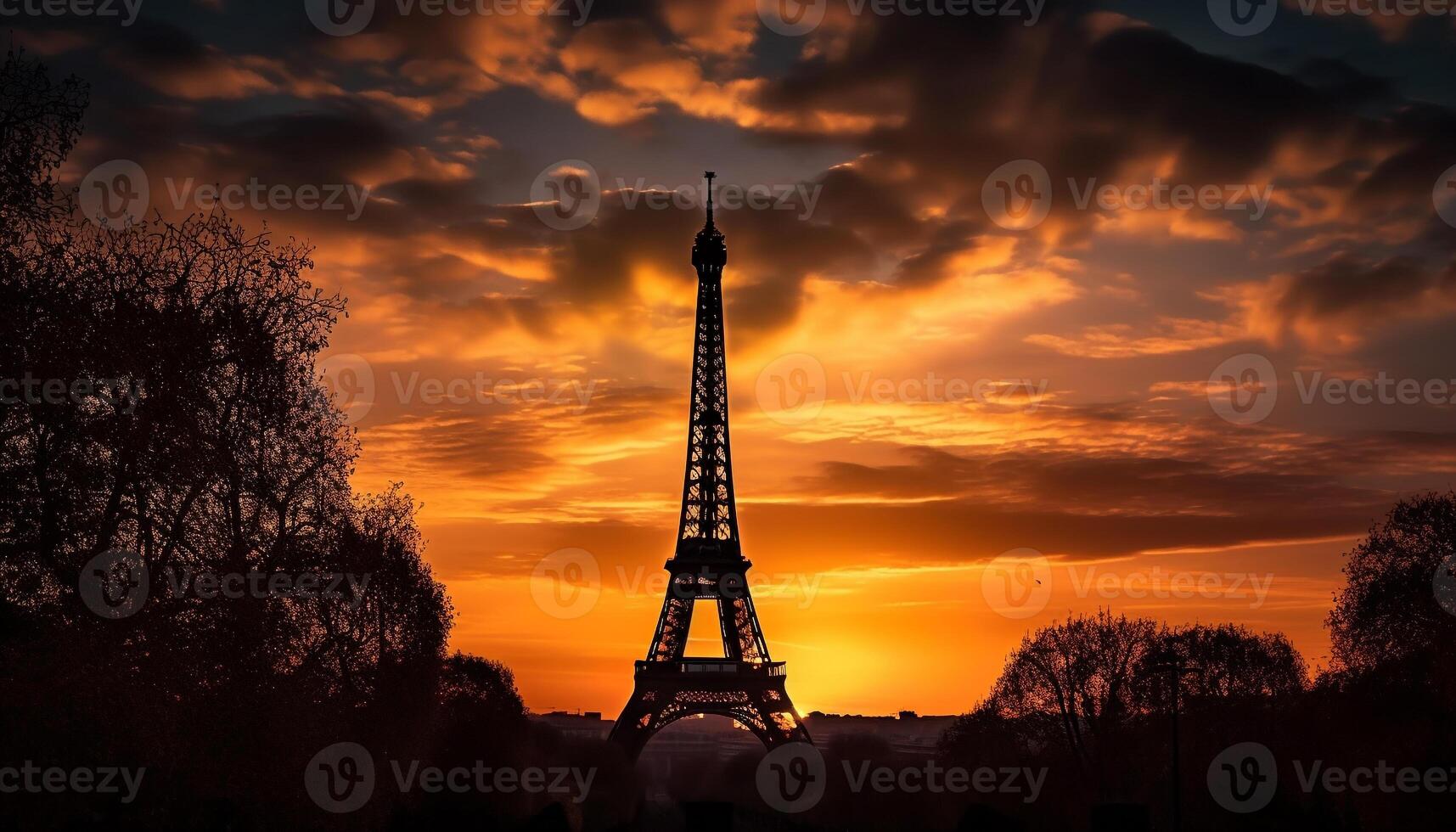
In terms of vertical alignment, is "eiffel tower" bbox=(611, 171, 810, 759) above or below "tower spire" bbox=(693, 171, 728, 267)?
below

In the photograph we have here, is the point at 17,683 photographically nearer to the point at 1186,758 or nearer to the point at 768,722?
the point at 1186,758

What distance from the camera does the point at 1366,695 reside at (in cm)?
5141

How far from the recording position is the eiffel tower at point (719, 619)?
3467 inches

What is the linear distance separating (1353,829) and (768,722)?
149 feet

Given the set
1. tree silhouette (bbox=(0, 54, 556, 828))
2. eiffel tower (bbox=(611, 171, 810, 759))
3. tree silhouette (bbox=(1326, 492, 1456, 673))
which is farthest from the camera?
eiffel tower (bbox=(611, 171, 810, 759))

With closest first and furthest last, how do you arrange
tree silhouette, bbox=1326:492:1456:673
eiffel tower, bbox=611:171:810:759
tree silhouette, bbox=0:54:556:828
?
tree silhouette, bbox=0:54:556:828 → tree silhouette, bbox=1326:492:1456:673 → eiffel tower, bbox=611:171:810:759

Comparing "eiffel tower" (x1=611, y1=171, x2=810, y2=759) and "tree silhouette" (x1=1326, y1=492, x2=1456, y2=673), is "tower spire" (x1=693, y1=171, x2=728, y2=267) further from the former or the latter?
"tree silhouette" (x1=1326, y1=492, x2=1456, y2=673)

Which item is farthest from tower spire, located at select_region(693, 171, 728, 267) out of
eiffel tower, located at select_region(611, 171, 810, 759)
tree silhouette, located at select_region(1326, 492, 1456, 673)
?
tree silhouette, located at select_region(1326, 492, 1456, 673)

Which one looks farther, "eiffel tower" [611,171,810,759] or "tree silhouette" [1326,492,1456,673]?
"eiffel tower" [611,171,810,759]

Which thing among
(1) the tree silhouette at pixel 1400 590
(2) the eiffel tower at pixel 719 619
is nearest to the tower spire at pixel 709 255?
(2) the eiffel tower at pixel 719 619

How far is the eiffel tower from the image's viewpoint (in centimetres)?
8806

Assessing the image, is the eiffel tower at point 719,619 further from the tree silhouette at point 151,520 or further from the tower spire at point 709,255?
the tree silhouette at point 151,520

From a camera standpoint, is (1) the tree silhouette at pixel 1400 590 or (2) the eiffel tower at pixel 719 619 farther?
(2) the eiffel tower at pixel 719 619

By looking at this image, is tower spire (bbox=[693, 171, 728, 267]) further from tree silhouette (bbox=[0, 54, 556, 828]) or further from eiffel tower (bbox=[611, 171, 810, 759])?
tree silhouette (bbox=[0, 54, 556, 828])
